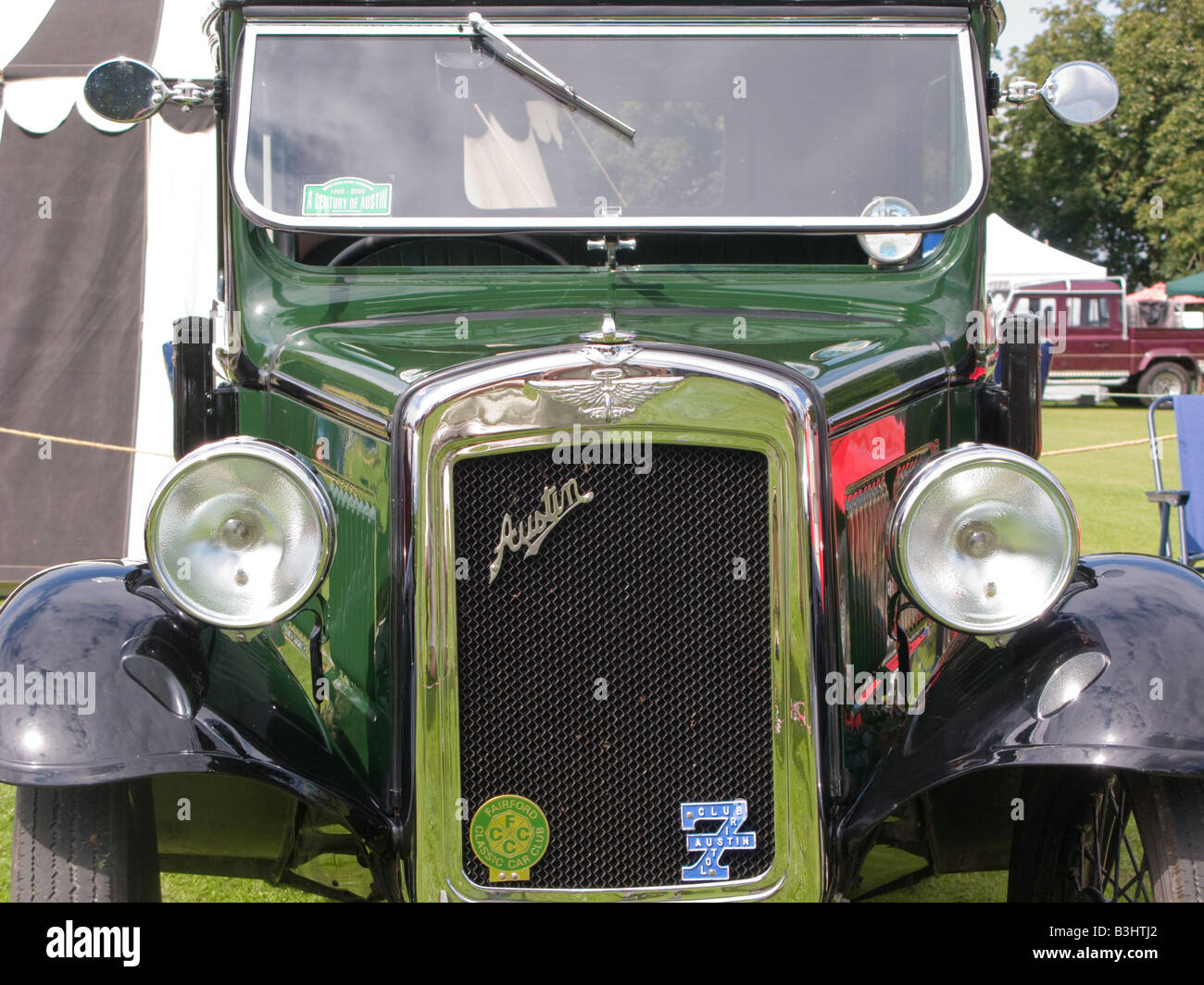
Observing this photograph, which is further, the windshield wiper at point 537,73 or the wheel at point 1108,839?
the windshield wiper at point 537,73

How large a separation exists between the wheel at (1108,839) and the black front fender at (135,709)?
4.30 feet

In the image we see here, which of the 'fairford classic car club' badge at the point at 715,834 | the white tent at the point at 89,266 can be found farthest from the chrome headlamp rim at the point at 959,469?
the white tent at the point at 89,266

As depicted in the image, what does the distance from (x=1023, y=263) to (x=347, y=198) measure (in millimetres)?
21409

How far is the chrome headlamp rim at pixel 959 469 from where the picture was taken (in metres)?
2.21

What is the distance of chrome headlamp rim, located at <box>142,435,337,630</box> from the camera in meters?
2.21

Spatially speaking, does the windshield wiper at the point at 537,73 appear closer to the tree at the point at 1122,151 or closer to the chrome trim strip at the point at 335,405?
the chrome trim strip at the point at 335,405

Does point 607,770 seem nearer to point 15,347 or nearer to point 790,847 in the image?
point 790,847

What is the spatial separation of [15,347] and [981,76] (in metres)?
5.37

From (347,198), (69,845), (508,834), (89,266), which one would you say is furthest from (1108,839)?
(89,266)

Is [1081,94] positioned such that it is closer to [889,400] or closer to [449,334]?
[889,400]

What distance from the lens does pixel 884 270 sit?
311 cm

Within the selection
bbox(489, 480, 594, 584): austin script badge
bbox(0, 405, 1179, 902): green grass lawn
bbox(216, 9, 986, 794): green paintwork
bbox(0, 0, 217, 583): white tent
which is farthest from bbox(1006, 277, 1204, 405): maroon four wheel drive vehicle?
bbox(489, 480, 594, 584): austin script badge

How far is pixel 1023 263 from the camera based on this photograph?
22531 mm
